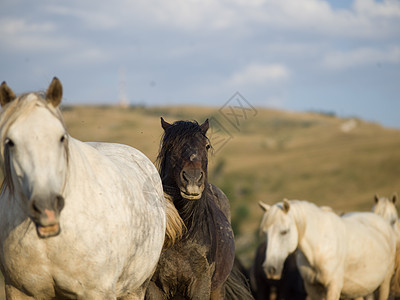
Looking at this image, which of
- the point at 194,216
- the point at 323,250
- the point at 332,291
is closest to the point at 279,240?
the point at 323,250

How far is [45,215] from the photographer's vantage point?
281cm

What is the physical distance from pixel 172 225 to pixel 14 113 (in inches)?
84.4

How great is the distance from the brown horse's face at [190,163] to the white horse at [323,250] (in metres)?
2.64

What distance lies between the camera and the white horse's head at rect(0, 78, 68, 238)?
9.34 feet

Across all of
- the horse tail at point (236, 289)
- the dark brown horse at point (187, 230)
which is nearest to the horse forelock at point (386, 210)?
the horse tail at point (236, 289)

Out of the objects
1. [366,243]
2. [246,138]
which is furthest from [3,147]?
[246,138]

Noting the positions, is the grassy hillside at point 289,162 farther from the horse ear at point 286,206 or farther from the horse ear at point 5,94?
the horse ear at point 5,94

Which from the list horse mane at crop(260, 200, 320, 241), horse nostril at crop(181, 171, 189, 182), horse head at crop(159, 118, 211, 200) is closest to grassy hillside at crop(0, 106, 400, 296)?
horse mane at crop(260, 200, 320, 241)

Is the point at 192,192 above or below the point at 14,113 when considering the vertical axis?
below

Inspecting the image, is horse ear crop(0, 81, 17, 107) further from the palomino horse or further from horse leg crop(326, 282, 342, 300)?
the palomino horse

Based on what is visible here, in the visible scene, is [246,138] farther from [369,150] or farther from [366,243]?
[366,243]

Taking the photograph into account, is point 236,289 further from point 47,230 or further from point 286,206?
point 47,230

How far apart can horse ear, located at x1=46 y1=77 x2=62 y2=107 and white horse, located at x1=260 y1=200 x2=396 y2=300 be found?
480cm

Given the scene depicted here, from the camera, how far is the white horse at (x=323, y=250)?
7398 mm
